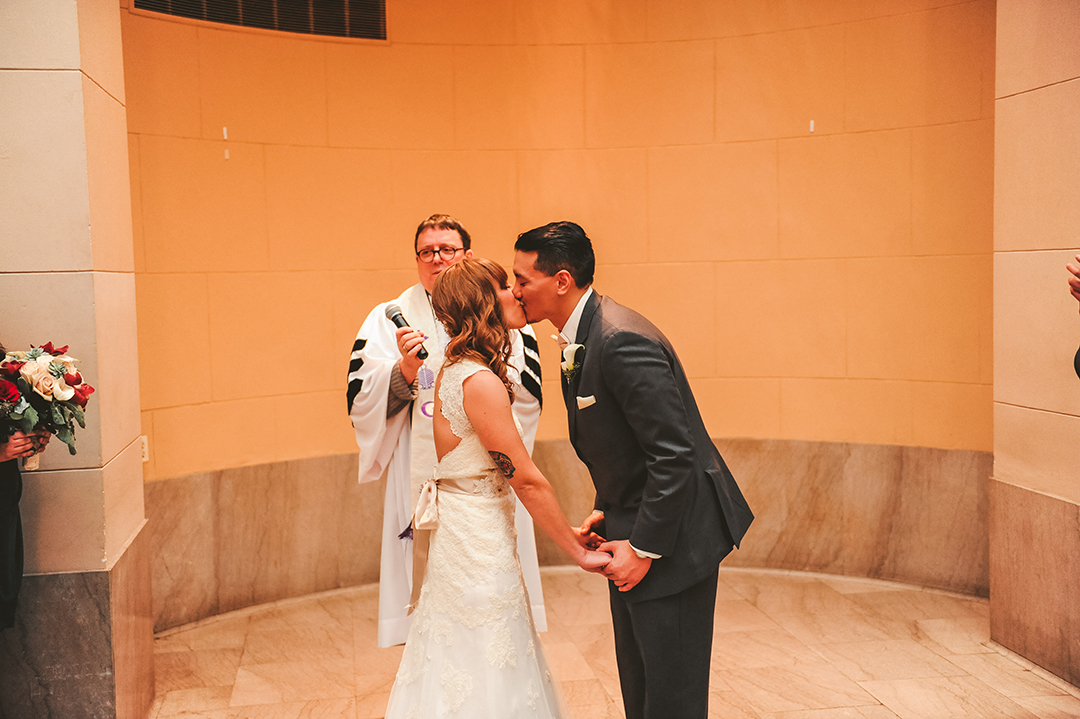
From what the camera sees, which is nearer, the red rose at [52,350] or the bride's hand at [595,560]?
the bride's hand at [595,560]

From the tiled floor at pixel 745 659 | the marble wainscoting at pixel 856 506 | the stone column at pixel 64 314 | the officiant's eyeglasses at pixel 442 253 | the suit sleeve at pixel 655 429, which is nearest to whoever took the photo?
the suit sleeve at pixel 655 429

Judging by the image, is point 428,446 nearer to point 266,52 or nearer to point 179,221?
point 179,221

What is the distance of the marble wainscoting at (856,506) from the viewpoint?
16.0ft

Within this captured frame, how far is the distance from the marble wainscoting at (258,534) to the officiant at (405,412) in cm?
135

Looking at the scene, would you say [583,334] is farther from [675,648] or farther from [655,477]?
[675,648]

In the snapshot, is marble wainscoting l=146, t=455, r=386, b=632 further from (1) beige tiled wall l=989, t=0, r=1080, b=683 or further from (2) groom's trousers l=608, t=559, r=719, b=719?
(1) beige tiled wall l=989, t=0, r=1080, b=683

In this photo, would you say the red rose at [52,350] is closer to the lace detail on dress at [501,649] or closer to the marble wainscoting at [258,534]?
the lace detail on dress at [501,649]

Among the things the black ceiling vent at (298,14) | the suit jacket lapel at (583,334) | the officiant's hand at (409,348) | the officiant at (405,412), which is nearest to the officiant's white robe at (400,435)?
the officiant at (405,412)

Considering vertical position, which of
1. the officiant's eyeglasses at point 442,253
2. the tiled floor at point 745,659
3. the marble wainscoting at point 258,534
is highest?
the officiant's eyeglasses at point 442,253

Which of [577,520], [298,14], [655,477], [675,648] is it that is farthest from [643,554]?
[298,14]

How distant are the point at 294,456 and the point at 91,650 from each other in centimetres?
210

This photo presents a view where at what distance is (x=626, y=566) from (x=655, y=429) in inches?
14.1

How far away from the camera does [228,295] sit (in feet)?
16.0

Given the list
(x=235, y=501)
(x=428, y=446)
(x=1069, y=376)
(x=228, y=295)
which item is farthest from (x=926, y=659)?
(x=228, y=295)
